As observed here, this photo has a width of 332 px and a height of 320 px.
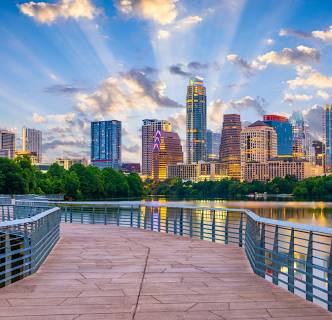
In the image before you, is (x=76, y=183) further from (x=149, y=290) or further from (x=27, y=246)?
(x=149, y=290)

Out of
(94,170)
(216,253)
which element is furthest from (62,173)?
(216,253)

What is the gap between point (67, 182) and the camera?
445 feet

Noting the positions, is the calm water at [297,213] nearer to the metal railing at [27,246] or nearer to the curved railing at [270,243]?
the curved railing at [270,243]

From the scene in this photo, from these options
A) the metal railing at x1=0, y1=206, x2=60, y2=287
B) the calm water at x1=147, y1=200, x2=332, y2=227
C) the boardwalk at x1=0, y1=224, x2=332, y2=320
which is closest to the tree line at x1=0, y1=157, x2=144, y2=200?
the calm water at x1=147, y1=200, x2=332, y2=227

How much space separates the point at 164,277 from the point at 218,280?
1.17 m

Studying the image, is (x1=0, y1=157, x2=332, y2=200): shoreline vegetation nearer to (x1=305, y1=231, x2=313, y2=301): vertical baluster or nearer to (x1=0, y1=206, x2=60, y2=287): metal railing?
(x1=0, y1=206, x2=60, y2=287): metal railing

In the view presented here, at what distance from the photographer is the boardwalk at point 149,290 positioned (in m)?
8.67

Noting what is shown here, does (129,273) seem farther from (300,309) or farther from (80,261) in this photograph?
(300,309)

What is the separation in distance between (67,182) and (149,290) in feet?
417

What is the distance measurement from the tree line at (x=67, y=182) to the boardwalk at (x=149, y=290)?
95.3 metres

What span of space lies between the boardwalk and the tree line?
95.3 m

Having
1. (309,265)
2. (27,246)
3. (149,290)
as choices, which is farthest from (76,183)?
(309,265)

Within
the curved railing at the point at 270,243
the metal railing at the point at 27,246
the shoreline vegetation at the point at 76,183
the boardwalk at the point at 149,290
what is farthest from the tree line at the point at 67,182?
the boardwalk at the point at 149,290

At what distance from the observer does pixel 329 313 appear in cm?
872
